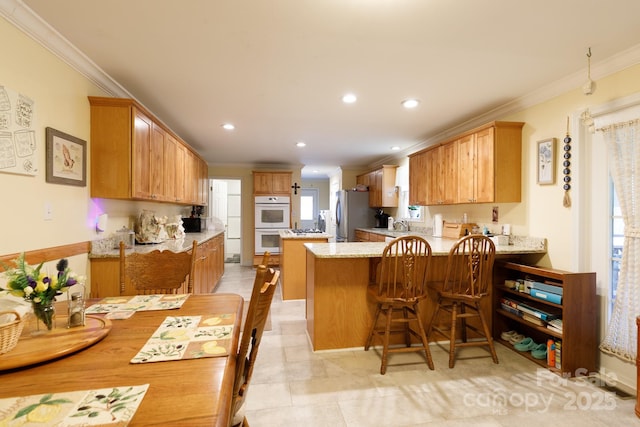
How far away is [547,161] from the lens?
275 cm

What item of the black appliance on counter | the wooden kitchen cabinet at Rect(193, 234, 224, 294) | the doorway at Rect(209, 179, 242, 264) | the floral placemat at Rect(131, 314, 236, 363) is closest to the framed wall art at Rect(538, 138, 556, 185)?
the floral placemat at Rect(131, 314, 236, 363)

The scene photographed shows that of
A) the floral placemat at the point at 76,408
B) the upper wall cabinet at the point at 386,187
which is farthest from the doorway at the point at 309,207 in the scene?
the floral placemat at the point at 76,408

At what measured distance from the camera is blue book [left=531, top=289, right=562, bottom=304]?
2358mm

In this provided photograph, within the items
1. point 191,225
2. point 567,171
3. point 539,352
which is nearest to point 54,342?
point 539,352

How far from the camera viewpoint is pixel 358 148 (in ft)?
17.6

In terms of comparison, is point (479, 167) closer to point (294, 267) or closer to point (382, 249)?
point (382, 249)

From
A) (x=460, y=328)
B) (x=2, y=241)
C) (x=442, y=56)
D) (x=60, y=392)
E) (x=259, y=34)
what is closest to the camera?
(x=60, y=392)

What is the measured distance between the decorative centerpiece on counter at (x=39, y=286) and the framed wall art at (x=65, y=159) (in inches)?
50.4

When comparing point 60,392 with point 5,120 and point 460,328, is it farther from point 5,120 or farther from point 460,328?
point 460,328

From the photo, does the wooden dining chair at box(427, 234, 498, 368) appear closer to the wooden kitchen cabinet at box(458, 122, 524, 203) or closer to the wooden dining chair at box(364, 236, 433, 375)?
the wooden dining chair at box(364, 236, 433, 375)

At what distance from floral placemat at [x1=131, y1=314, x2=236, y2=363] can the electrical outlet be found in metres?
1.40

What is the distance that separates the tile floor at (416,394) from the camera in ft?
6.02

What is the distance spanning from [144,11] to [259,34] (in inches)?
25.6

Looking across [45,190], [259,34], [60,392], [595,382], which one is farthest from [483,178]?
[45,190]
